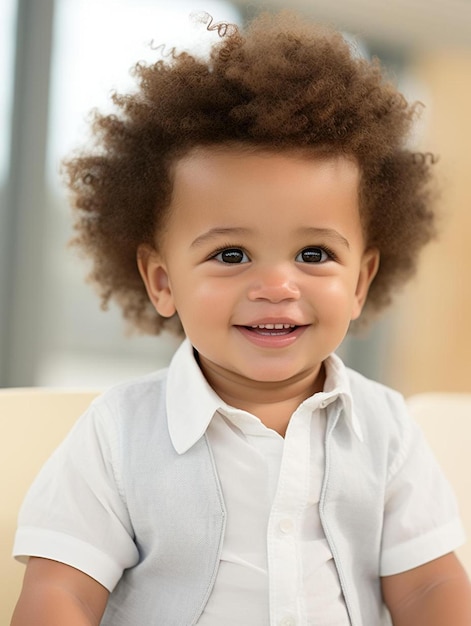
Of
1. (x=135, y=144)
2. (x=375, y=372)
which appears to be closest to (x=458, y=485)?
(x=135, y=144)

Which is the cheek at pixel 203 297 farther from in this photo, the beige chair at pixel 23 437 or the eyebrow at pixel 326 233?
the beige chair at pixel 23 437

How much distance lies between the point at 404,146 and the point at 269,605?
50 cm

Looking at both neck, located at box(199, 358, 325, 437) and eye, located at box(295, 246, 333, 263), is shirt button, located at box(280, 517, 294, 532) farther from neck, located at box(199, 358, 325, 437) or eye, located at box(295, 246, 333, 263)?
eye, located at box(295, 246, 333, 263)

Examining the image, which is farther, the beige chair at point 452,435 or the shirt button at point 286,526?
the beige chair at point 452,435

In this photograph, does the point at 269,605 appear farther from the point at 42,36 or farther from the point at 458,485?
the point at 42,36

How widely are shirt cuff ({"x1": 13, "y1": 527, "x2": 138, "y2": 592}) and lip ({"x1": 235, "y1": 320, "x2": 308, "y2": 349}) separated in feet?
0.81

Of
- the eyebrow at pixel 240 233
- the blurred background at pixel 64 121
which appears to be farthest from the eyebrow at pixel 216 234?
the blurred background at pixel 64 121

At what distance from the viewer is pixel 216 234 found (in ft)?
2.86

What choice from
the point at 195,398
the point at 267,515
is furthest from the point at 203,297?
the point at 267,515

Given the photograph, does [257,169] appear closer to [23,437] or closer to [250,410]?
[250,410]

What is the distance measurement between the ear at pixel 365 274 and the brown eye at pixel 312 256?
110 millimetres

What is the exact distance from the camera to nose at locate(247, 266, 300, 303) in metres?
0.85

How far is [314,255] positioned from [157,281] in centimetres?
18

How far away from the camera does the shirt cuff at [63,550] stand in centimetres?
85
